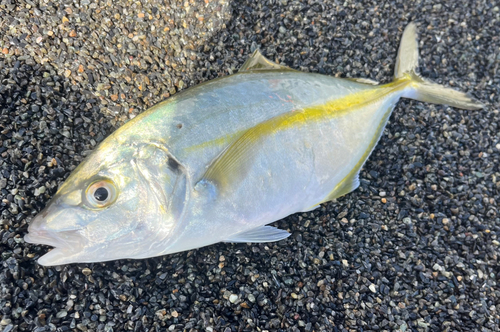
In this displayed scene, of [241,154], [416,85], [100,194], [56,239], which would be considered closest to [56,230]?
[56,239]

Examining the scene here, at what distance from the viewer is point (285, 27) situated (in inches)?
89.4

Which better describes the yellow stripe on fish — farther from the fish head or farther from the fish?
the fish head

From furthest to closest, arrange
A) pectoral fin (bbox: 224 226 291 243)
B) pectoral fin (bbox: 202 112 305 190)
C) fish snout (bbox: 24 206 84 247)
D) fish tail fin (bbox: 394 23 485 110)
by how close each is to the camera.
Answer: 1. fish tail fin (bbox: 394 23 485 110)
2. pectoral fin (bbox: 224 226 291 243)
3. pectoral fin (bbox: 202 112 305 190)
4. fish snout (bbox: 24 206 84 247)

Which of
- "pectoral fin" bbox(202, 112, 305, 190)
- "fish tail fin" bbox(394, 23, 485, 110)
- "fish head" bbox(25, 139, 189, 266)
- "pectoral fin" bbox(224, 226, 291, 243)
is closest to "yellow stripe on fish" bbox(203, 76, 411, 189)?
"pectoral fin" bbox(202, 112, 305, 190)

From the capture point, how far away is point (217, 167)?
137cm

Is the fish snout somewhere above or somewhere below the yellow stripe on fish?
below

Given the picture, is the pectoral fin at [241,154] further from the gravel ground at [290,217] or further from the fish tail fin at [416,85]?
the fish tail fin at [416,85]

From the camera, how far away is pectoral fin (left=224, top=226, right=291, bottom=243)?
1.55 meters

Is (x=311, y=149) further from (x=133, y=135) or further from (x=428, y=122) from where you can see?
(x=428, y=122)

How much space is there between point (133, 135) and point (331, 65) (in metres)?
1.49

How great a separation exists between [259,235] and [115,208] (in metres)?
0.68

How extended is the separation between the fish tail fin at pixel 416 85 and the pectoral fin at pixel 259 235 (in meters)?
1.21

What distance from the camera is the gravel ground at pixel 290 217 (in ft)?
5.10

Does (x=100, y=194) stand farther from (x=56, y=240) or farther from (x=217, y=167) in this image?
(x=217, y=167)
